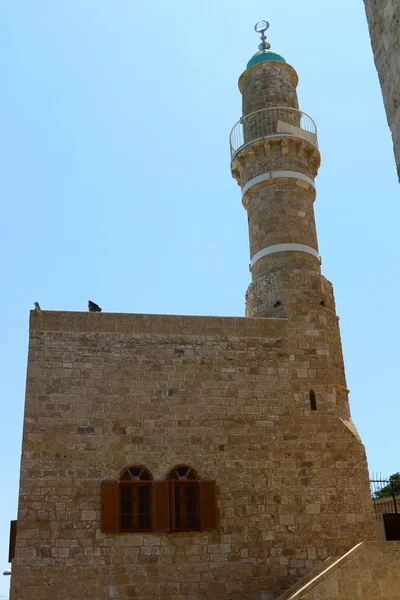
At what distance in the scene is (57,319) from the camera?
39.7 feet

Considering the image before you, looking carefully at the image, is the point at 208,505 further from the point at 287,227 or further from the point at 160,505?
the point at 287,227

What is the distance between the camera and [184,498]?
11336 millimetres

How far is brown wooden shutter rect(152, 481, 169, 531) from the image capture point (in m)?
11.1

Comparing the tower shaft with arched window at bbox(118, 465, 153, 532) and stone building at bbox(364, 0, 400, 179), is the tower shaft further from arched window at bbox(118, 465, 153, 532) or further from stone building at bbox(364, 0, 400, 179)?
stone building at bbox(364, 0, 400, 179)

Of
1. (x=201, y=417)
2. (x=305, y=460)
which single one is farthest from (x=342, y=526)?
(x=201, y=417)

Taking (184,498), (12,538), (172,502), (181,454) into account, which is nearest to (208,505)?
(184,498)

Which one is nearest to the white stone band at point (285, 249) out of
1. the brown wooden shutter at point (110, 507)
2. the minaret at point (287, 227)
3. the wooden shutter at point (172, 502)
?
the minaret at point (287, 227)

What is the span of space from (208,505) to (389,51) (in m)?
9.29

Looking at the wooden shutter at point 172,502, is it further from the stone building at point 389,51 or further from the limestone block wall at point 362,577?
the stone building at point 389,51

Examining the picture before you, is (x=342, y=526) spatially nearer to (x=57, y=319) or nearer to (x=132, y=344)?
(x=132, y=344)

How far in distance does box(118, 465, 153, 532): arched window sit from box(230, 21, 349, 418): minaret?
3.22 metres

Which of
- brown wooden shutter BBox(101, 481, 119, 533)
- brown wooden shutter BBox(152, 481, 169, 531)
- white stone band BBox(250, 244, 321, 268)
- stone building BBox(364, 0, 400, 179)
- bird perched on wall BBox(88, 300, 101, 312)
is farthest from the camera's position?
white stone band BBox(250, 244, 321, 268)

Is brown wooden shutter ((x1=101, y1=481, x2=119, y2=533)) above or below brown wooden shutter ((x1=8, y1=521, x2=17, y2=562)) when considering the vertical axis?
above

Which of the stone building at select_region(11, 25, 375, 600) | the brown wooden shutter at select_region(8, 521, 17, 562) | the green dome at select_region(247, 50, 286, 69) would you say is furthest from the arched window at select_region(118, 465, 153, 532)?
the green dome at select_region(247, 50, 286, 69)
